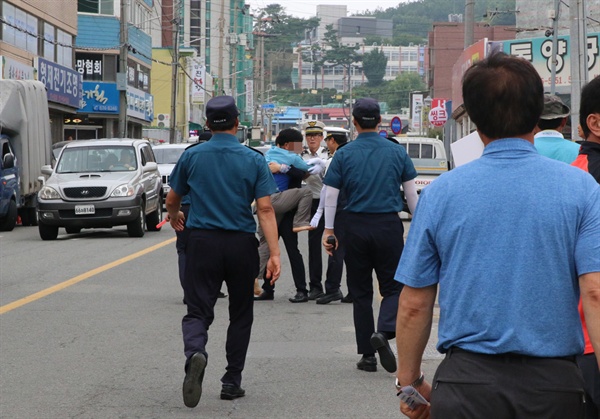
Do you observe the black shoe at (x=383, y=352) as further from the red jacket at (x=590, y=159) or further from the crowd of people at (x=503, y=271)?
the crowd of people at (x=503, y=271)

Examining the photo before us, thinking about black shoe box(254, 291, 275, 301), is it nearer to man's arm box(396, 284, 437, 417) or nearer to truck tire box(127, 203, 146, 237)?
truck tire box(127, 203, 146, 237)

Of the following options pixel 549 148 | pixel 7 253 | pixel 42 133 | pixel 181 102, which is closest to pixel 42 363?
pixel 549 148

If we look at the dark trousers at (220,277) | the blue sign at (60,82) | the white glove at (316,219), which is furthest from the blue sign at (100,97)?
the dark trousers at (220,277)

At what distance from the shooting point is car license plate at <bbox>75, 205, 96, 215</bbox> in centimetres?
2120

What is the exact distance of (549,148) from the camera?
232 inches

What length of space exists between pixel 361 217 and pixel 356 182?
0.28 meters

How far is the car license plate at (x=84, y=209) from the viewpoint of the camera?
2120 cm

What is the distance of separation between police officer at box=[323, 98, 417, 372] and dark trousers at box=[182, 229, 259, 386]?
3.96ft

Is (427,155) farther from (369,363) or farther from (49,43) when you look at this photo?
(369,363)

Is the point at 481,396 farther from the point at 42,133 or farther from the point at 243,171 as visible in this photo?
the point at 42,133

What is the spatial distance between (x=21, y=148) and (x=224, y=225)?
18.9 m

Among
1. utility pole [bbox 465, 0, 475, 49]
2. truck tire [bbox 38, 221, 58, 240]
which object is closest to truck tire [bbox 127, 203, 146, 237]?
truck tire [bbox 38, 221, 58, 240]

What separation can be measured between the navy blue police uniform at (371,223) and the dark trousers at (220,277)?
125cm

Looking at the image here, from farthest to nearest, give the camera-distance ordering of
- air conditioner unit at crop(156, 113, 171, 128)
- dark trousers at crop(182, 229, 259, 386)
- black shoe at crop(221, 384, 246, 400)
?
air conditioner unit at crop(156, 113, 171, 128) → black shoe at crop(221, 384, 246, 400) → dark trousers at crop(182, 229, 259, 386)
